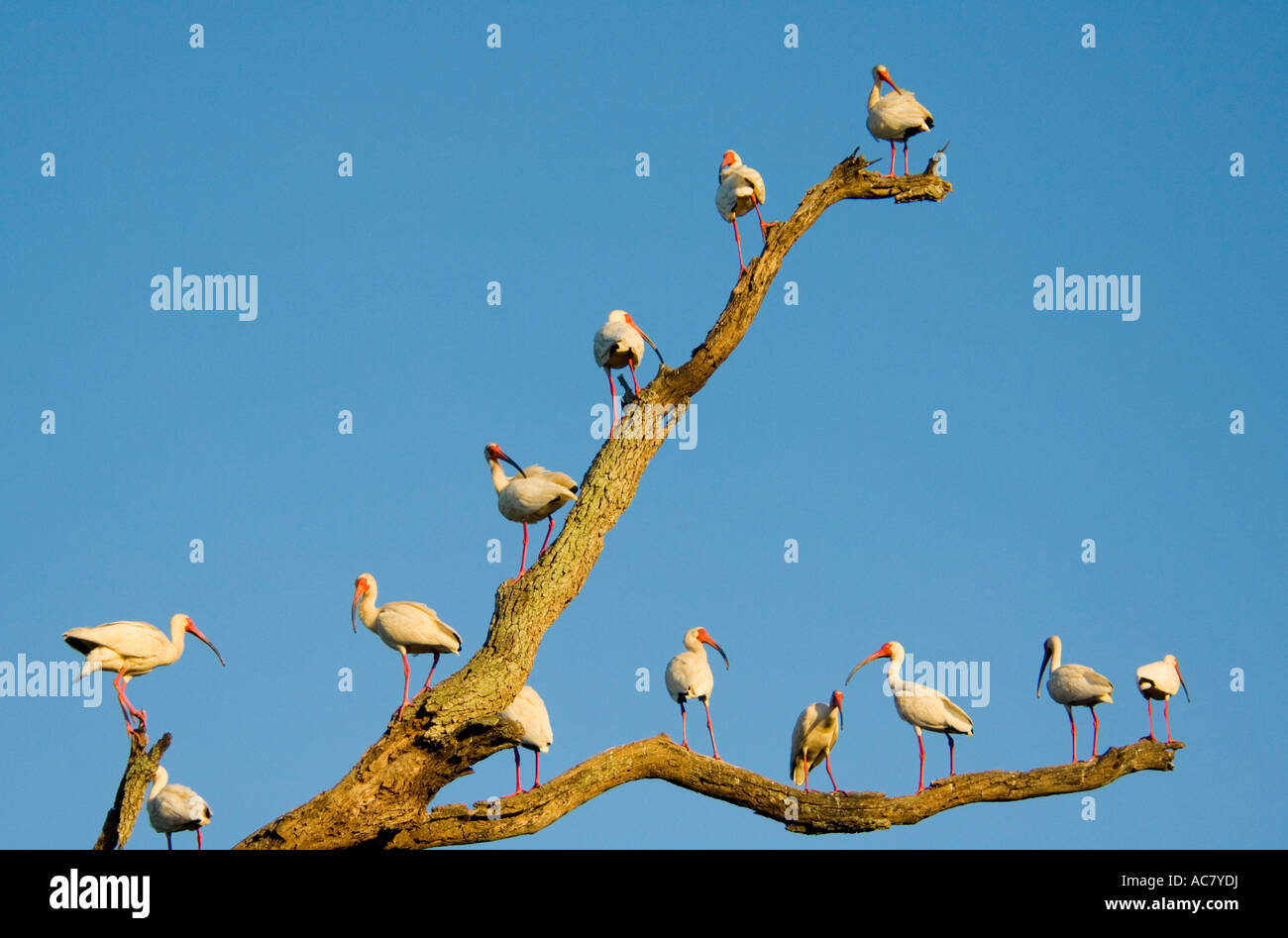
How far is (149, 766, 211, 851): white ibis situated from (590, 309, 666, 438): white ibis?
221 inches

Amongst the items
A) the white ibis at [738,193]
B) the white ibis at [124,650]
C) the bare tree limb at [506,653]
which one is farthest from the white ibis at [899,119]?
the white ibis at [124,650]

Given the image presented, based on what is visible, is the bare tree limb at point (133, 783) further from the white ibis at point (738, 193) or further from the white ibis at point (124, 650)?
the white ibis at point (738, 193)

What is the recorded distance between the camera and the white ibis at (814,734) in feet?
48.1

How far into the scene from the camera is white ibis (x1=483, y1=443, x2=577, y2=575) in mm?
12781

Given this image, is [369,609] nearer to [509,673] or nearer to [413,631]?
[413,631]

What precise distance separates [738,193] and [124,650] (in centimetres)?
910

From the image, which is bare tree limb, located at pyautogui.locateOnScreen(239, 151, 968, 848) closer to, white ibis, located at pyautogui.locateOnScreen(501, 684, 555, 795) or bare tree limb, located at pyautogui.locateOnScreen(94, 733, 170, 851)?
bare tree limb, located at pyautogui.locateOnScreen(94, 733, 170, 851)

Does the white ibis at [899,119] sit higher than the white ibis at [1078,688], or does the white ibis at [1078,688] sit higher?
the white ibis at [899,119]

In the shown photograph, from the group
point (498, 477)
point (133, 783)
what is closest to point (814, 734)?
point (498, 477)

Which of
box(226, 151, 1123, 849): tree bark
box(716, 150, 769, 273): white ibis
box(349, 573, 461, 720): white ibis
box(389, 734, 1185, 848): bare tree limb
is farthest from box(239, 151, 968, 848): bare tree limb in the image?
box(716, 150, 769, 273): white ibis

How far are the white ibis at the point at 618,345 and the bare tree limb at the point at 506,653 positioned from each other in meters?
1.98

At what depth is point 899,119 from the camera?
16344mm

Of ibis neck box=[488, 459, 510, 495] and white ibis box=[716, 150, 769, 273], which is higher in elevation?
white ibis box=[716, 150, 769, 273]
